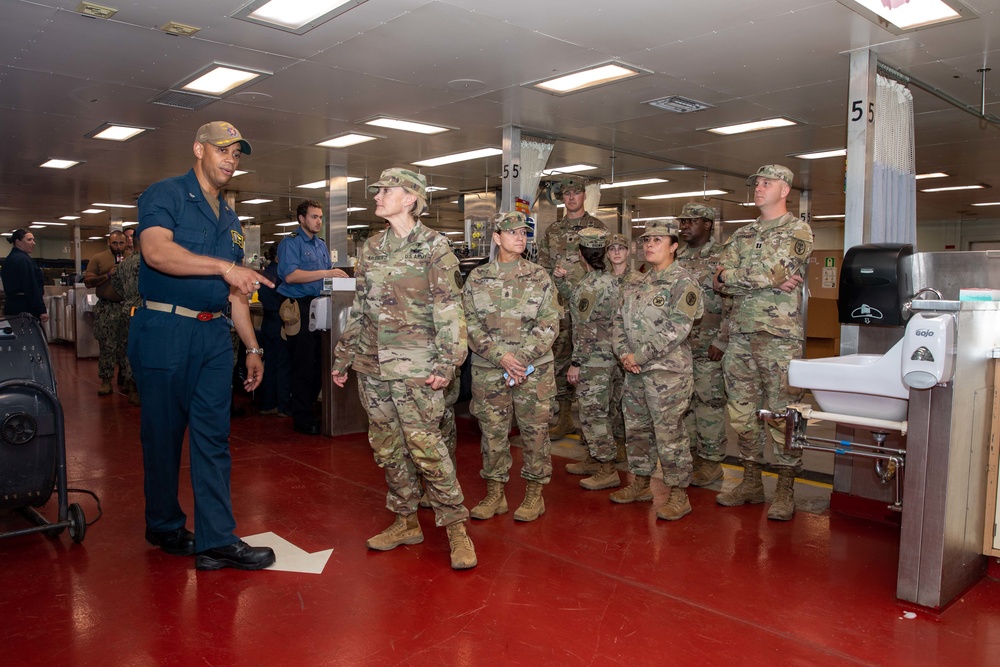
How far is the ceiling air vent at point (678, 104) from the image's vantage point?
6.36m

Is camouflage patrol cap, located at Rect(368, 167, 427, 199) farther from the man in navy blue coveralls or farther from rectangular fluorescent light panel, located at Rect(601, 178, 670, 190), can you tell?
rectangular fluorescent light panel, located at Rect(601, 178, 670, 190)

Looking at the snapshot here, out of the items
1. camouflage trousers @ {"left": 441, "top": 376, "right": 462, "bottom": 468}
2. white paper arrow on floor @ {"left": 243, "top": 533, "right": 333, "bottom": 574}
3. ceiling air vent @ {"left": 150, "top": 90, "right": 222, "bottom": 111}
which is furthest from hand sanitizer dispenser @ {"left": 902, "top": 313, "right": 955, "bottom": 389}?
ceiling air vent @ {"left": 150, "top": 90, "right": 222, "bottom": 111}

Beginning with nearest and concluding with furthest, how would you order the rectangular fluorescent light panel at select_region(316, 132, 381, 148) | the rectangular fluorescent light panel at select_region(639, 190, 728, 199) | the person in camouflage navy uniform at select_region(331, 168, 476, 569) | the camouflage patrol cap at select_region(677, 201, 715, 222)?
1. the person in camouflage navy uniform at select_region(331, 168, 476, 569)
2. the camouflage patrol cap at select_region(677, 201, 715, 222)
3. the rectangular fluorescent light panel at select_region(316, 132, 381, 148)
4. the rectangular fluorescent light panel at select_region(639, 190, 728, 199)

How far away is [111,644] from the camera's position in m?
2.52

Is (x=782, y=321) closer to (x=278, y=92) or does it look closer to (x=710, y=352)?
(x=710, y=352)

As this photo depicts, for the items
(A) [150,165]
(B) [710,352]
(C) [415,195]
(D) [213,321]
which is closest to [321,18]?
(C) [415,195]

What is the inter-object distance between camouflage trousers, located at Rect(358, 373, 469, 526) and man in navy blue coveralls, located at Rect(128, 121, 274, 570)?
60 cm

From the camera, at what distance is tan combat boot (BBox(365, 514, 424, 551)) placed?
11.3ft

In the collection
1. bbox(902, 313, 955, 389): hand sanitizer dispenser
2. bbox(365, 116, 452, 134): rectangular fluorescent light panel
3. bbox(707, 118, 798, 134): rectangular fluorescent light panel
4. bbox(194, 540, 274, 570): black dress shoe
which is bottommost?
bbox(194, 540, 274, 570): black dress shoe

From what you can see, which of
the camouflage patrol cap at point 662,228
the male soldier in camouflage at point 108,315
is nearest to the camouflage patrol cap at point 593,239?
the camouflage patrol cap at point 662,228

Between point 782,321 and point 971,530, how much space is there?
1.36m

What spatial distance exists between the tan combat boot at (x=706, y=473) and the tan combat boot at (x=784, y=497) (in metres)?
0.60

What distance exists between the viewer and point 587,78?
18.7 feet

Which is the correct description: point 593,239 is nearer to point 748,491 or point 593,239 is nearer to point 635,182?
point 748,491
